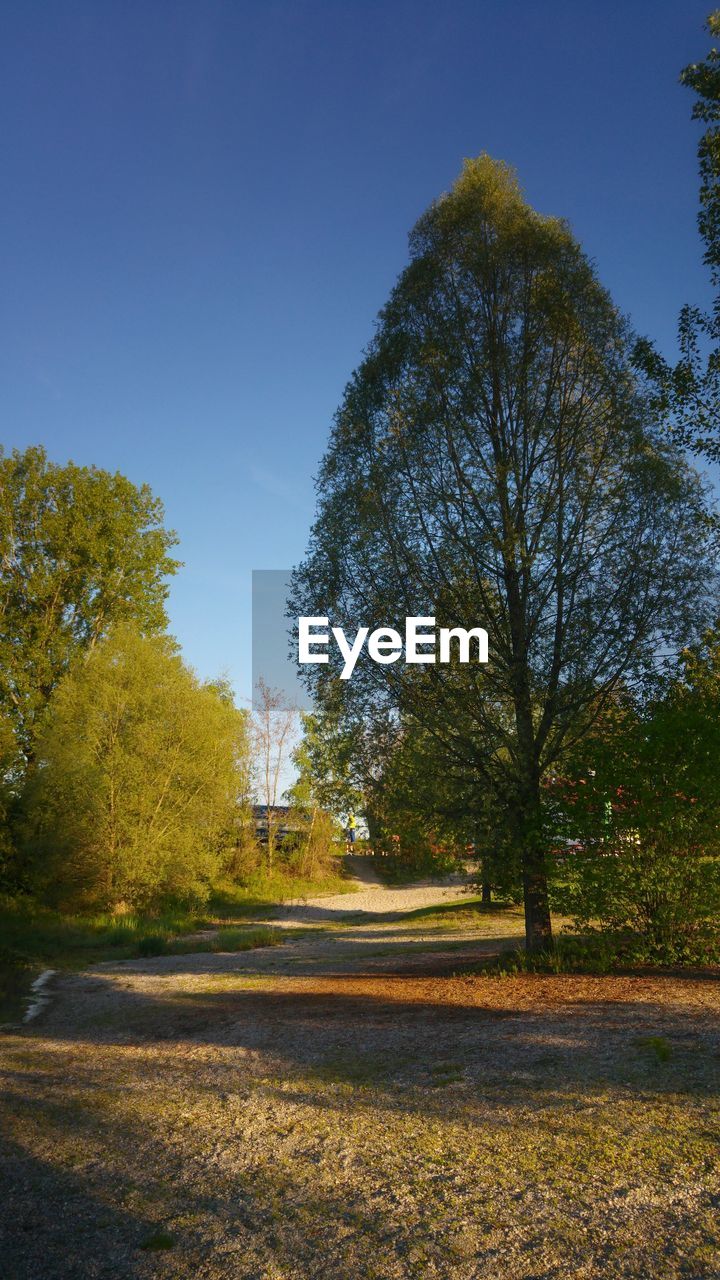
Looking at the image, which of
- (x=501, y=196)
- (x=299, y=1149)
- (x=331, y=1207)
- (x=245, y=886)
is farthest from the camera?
(x=245, y=886)

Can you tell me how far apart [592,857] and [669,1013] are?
2987 mm

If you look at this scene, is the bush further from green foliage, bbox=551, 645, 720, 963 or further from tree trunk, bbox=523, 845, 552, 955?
tree trunk, bbox=523, 845, 552, 955

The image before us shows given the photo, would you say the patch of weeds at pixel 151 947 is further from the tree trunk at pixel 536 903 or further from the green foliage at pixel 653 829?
the green foliage at pixel 653 829

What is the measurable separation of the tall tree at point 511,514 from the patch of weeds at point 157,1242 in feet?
28.6

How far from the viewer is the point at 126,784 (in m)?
27.7

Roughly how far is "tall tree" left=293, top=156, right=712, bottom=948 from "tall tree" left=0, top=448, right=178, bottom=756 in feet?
67.6

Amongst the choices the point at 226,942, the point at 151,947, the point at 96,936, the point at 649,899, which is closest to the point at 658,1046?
the point at 649,899

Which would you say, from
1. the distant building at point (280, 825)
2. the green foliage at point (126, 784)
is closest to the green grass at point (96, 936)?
the green foliage at point (126, 784)

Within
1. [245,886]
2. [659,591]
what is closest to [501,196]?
[659,591]

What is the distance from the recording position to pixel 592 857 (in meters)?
11.7

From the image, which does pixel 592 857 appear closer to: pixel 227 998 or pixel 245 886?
pixel 227 998

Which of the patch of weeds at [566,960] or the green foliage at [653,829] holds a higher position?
the green foliage at [653,829]

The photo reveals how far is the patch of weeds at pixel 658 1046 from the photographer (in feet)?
23.7

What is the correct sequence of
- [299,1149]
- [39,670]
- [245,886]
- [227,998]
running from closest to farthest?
[299,1149] < [227,998] < [39,670] < [245,886]
